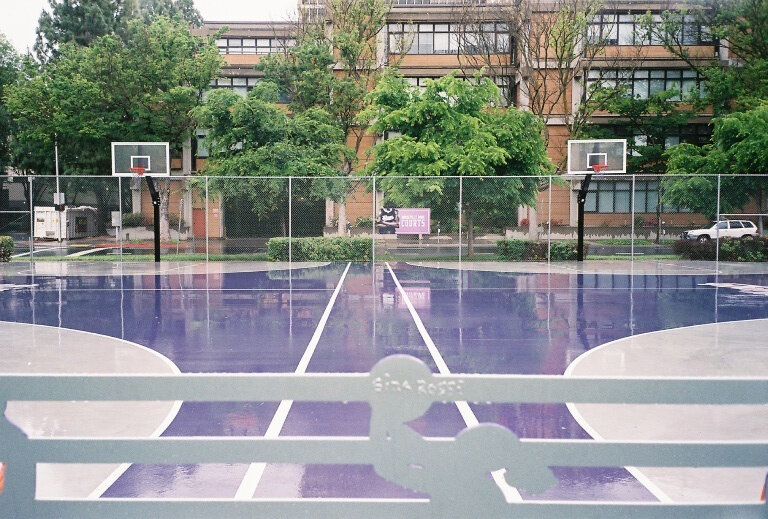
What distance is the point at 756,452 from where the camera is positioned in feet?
9.55

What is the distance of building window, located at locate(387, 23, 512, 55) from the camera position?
41938 mm

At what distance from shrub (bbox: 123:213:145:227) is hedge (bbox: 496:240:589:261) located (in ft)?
49.9

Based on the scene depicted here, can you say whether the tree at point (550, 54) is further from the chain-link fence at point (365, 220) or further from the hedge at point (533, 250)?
the hedge at point (533, 250)

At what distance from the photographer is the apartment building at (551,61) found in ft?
135

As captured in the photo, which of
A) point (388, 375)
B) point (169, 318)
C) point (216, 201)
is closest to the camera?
point (388, 375)

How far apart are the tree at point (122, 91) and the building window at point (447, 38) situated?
11.2m

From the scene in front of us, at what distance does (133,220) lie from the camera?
Result: 110ft

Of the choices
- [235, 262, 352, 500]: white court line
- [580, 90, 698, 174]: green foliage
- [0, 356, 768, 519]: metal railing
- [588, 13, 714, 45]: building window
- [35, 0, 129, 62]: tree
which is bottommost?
[235, 262, 352, 500]: white court line

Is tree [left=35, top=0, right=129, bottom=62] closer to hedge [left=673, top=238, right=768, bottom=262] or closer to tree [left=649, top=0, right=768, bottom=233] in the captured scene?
tree [left=649, top=0, right=768, bottom=233]

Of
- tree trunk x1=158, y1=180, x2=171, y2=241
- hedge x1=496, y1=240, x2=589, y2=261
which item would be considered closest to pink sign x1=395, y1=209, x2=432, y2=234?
hedge x1=496, y1=240, x2=589, y2=261

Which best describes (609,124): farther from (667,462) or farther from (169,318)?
(667,462)

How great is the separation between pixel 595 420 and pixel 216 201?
22565mm

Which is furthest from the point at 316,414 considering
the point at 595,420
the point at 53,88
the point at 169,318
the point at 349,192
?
the point at 53,88

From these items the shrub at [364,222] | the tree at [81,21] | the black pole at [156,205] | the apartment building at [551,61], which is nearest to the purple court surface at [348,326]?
the black pole at [156,205]
